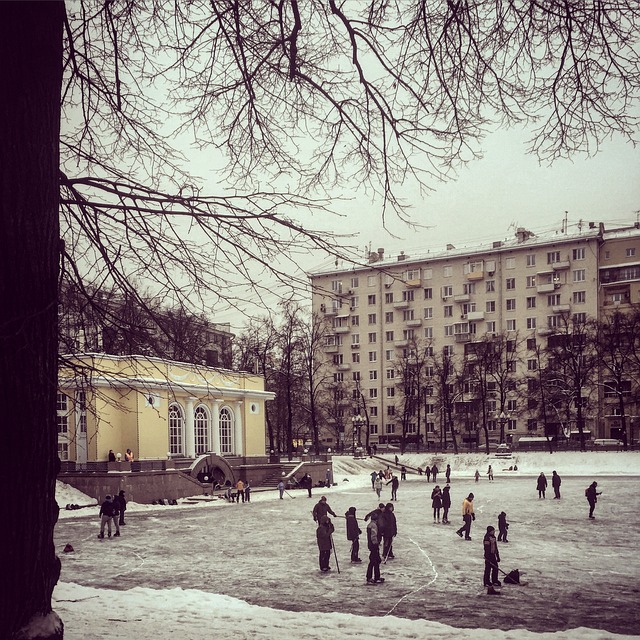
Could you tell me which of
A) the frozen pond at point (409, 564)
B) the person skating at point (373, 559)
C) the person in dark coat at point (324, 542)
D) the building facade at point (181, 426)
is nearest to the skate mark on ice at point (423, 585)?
the frozen pond at point (409, 564)

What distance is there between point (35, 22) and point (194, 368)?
3.66 meters

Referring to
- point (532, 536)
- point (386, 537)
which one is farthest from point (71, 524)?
point (532, 536)

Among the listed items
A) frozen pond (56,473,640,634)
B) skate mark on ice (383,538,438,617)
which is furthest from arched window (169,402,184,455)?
skate mark on ice (383,538,438,617)

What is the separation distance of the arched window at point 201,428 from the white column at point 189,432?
1.07m

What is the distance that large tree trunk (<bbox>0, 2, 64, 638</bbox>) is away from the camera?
437 cm

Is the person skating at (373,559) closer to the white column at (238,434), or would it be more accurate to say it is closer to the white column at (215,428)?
the white column at (215,428)

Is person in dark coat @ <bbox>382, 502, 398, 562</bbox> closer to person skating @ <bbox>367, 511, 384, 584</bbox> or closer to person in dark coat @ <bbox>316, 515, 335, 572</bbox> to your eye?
person in dark coat @ <bbox>316, 515, 335, 572</bbox>

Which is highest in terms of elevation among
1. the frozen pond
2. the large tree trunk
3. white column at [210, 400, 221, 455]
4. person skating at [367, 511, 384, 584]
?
the large tree trunk

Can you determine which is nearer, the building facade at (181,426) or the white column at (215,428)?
the building facade at (181,426)

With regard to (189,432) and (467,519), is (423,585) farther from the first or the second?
(189,432)

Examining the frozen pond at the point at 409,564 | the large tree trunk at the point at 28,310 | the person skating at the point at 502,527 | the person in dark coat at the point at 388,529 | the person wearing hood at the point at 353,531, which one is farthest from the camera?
the person skating at the point at 502,527

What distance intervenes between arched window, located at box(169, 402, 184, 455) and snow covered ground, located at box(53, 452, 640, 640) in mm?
12037

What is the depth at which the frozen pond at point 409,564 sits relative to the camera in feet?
41.6

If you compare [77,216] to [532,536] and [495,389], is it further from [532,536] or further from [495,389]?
[495,389]
